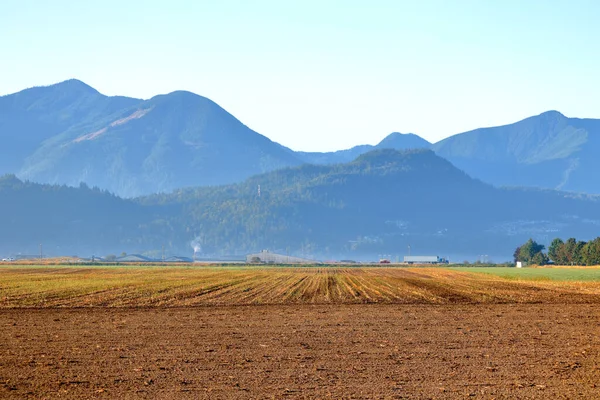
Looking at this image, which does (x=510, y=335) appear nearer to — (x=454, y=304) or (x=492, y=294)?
(x=454, y=304)

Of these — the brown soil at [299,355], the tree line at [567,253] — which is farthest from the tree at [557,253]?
the brown soil at [299,355]

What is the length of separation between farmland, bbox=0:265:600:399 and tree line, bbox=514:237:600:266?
113645mm

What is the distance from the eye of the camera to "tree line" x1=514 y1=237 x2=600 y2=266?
156 meters

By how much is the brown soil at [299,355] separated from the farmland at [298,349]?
4 cm

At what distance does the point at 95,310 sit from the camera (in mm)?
41625

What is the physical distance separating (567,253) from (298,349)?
494 feet

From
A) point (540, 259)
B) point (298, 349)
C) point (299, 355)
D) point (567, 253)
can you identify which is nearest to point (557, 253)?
point (567, 253)

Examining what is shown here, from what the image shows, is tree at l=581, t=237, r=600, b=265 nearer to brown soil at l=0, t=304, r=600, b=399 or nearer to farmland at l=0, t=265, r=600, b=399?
farmland at l=0, t=265, r=600, b=399

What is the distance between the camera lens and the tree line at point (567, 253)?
511 ft

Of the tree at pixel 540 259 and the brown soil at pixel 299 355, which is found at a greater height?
the tree at pixel 540 259

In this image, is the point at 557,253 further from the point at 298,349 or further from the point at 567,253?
the point at 298,349

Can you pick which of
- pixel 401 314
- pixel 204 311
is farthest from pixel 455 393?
pixel 204 311

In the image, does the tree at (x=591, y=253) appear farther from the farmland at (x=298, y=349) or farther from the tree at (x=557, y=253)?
the farmland at (x=298, y=349)

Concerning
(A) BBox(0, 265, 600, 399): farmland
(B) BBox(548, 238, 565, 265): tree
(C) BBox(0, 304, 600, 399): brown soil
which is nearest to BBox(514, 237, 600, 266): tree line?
(B) BBox(548, 238, 565, 265): tree
